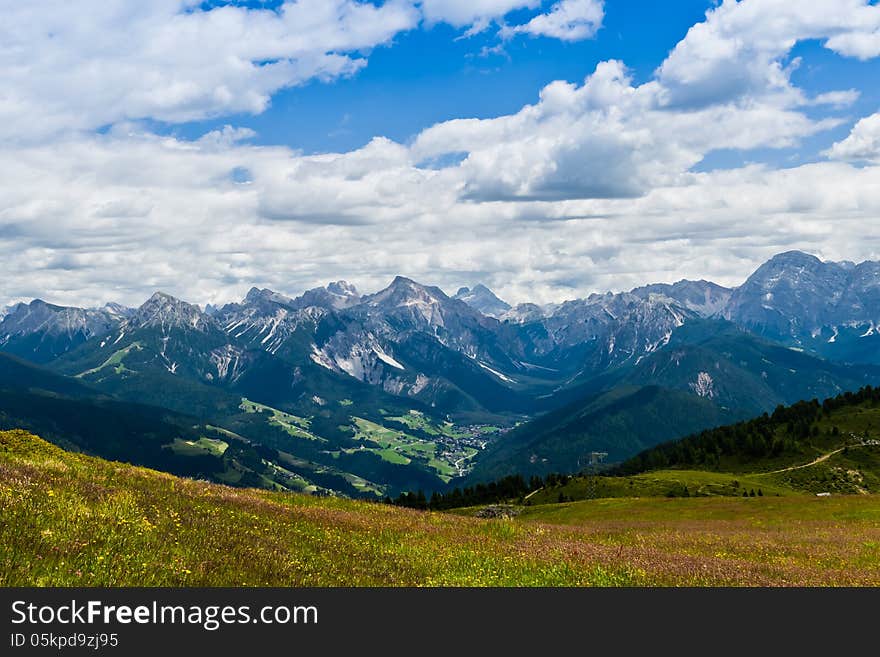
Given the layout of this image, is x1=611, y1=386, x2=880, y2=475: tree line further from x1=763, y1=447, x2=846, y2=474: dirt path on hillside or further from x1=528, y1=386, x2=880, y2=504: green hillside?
x1=763, y1=447, x2=846, y2=474: dirt path on hillside

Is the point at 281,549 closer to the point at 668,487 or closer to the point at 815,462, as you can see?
the point at 668,487

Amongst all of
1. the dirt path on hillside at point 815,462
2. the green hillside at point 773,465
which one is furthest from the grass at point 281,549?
the dirt path on hillside at point 815,462

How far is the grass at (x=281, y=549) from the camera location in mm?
12953

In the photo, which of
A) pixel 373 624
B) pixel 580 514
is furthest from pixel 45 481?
pixel 580 514

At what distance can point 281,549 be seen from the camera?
16.7 m

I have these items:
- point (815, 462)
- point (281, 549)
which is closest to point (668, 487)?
point (815, 462)

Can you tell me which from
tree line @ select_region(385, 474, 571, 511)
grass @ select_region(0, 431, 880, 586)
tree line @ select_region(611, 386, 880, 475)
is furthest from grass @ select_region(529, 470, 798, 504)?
grass @ select_region(0, 431, 880, 586)

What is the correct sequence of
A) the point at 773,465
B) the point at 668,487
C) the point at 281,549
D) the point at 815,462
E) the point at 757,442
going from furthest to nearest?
the point at 757,442 < the point at 773,465 < the point at 815,462 < the point at 668,487 < the point at 281,549

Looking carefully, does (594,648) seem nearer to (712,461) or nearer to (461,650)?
(461,650)

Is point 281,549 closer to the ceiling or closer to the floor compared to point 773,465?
closer to the ceiling

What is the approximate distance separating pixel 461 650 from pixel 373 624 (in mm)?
1566

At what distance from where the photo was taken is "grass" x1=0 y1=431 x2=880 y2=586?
13.0 m

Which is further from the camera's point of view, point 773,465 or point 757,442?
point 757,442

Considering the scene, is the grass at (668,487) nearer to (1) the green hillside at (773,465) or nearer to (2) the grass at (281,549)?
(1) the green hillside at (773,465)
